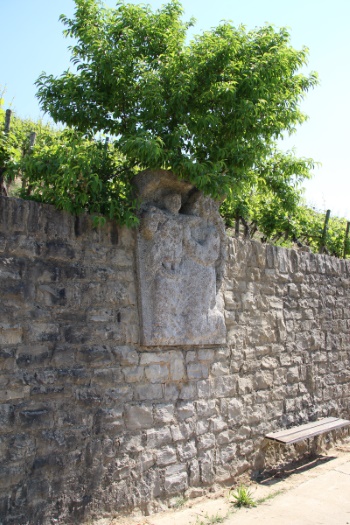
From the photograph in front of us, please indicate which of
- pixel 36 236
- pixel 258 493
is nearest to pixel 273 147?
pixel 36 236

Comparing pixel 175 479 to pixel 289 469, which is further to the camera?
pixel 289 469

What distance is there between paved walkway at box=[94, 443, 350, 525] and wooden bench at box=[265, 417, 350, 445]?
1.30ft

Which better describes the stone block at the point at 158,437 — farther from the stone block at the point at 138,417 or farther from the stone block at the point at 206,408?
the stone block at the point at 206,408

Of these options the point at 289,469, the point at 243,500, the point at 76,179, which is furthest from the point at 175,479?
the point at 76,179

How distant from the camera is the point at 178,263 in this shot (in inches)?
170

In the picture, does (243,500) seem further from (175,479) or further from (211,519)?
(175,479)

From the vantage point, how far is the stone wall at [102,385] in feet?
11.1

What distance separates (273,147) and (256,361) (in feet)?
6.76

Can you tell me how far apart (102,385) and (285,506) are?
6.19ft

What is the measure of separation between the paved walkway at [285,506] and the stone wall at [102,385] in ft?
0.49

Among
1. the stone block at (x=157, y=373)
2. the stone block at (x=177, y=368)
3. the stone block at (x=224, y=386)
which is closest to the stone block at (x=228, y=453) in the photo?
the stone block at (x=224, y=386)

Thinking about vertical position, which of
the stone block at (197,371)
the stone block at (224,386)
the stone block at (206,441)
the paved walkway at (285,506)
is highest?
the stone block at (197,371)

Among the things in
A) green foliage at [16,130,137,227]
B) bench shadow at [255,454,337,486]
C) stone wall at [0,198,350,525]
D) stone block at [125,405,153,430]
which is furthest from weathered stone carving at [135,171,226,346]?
bench shadow at [255,454,337,486]

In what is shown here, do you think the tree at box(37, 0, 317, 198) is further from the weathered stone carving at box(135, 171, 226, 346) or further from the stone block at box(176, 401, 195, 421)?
the stone block at box(176, 401, 195, 421)
